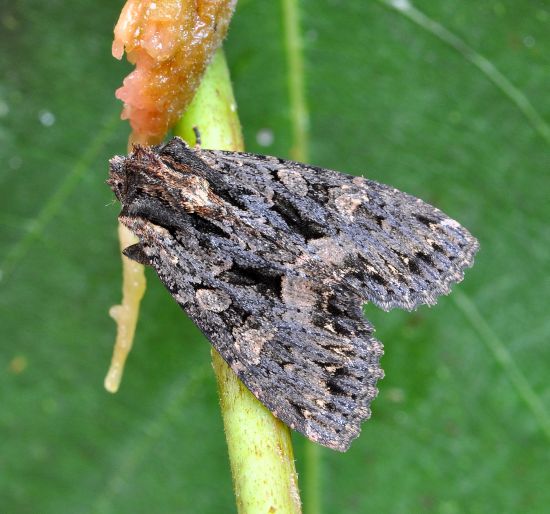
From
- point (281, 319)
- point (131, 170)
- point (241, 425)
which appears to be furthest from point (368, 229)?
point (241, 425)

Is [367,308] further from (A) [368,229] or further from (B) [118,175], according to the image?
(B) [118,175]

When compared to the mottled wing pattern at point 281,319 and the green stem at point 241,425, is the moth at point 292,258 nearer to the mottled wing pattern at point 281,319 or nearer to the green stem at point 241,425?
the mottled wing pattern at point 281,319

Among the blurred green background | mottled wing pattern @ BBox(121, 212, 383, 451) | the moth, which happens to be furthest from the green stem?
the blurred green background

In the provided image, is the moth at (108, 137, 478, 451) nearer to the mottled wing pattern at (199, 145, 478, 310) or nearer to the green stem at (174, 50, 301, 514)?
the mottled wing pattern at (199, 145, 478, 310)

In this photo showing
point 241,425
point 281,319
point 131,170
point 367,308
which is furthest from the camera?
point 367,308

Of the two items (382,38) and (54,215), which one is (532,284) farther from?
(54,215)

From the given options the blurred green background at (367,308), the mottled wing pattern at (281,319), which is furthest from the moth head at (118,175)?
the blurred green background at (367,308)
